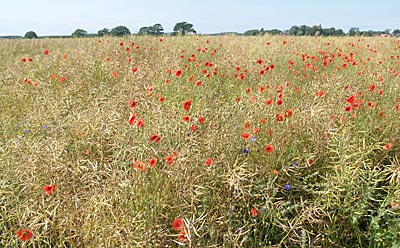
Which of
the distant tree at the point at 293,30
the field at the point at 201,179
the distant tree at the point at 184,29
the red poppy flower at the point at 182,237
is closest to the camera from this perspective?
the red poppy flower at the point at 182,237

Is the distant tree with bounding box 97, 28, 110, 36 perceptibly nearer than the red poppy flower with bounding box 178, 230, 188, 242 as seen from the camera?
No

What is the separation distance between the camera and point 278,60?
458 centimetres

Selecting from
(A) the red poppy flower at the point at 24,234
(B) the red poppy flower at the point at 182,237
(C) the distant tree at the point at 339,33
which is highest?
(C) the distant tree at the point at 339,33

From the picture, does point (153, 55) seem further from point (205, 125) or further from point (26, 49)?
point (26, 49)

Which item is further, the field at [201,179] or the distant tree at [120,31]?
the distant tree at [120,31]

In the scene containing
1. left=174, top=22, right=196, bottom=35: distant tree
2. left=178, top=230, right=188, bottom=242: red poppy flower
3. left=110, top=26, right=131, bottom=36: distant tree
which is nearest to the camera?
left=178, top=230, right=188, bottom=242: red poppy flower

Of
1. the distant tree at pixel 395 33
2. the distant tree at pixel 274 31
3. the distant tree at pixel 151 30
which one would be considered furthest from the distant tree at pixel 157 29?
the distant tree at pixel 395 33

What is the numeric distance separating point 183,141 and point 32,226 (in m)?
0.83

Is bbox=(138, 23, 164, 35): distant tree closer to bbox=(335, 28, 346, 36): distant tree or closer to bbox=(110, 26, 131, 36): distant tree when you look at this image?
bbox=(110, 26, 131, 36): distant tree

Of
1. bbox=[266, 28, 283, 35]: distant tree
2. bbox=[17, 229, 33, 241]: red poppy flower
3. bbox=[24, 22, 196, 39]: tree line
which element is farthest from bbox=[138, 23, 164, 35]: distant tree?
bbox=[17, 229, 33, 241]: red poppy flower

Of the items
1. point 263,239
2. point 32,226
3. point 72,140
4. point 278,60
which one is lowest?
point 263,239

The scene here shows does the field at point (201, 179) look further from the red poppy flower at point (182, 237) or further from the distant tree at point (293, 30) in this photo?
the distant tree at point (293, 30)

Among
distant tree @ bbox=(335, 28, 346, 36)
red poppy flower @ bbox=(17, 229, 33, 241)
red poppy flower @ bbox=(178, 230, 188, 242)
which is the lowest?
red poppy flower @ bbox=(178, 230, 188, 242)

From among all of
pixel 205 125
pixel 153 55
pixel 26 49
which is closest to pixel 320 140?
pixel 205 125
